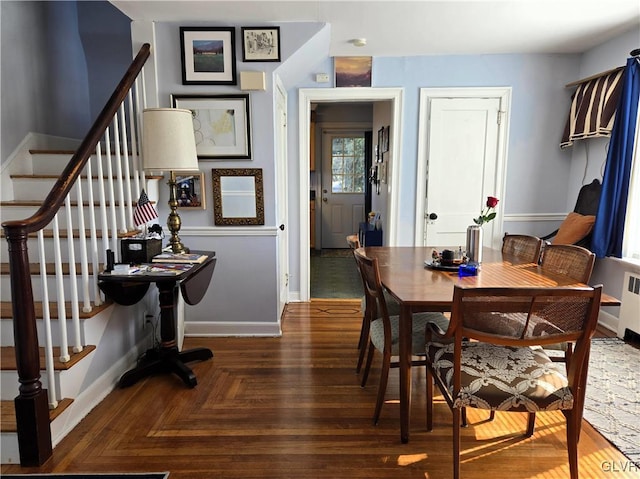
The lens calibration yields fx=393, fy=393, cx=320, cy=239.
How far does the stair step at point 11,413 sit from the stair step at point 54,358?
0.17 m

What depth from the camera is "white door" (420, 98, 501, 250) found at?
3691 mm

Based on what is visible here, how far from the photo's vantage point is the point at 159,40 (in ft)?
9.30

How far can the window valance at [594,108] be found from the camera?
308cm

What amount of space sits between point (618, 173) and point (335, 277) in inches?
119

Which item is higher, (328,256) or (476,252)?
(476,252)

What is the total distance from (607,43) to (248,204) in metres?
Answer: 3.26

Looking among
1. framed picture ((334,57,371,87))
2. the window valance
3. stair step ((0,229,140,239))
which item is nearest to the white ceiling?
framed picture ((334,57,371,87))

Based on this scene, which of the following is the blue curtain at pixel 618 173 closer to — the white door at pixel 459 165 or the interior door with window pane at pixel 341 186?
the white door at pixel 459 165

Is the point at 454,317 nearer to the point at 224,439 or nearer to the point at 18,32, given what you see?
the point at 224,439

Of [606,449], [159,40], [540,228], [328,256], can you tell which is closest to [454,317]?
[606,449]

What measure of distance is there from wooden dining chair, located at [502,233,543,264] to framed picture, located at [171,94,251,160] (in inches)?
78.2

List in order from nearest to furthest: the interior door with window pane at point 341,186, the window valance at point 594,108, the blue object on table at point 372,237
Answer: the window valance at point 594,108, the blue object on table at point 372,237, the interior door with window pane at point 341,186

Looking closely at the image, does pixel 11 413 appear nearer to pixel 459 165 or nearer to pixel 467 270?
pixel 467 270

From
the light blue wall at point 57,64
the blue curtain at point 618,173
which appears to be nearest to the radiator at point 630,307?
Result: the blue curtain at point 618,173
